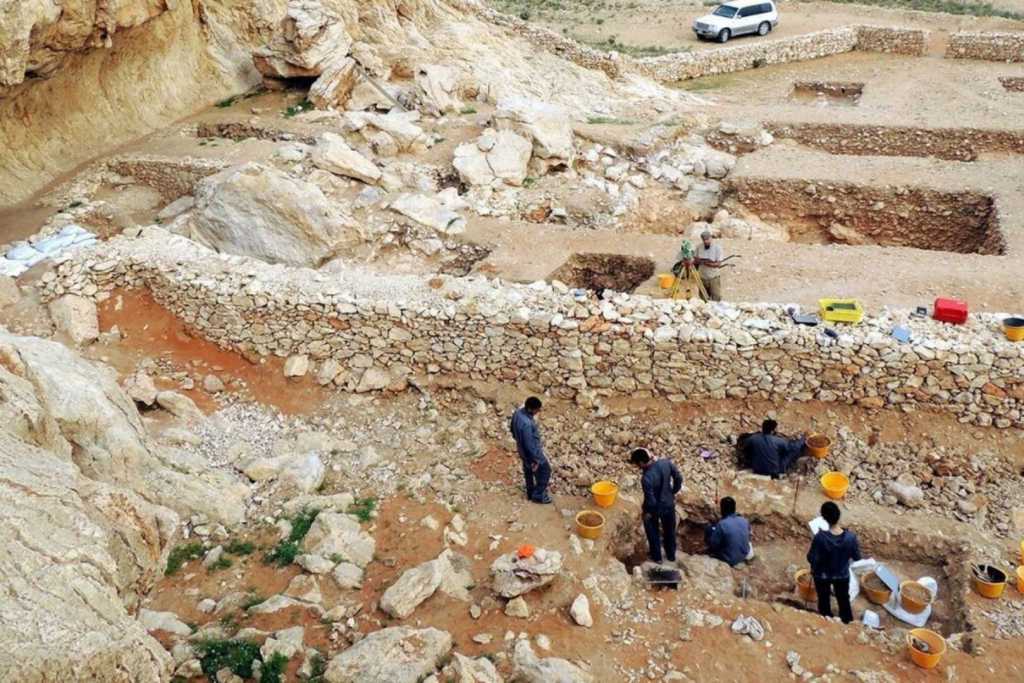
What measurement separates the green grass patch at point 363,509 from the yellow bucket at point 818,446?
5.16 meters

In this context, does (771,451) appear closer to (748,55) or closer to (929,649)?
(929,649)

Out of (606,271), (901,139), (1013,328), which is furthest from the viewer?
(901,139)

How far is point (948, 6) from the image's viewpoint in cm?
3048

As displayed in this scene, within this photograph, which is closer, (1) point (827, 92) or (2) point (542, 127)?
(2) point (542, 127)

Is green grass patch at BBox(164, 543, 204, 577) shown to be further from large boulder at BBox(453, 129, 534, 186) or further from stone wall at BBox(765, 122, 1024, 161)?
stone wall at BBox(765, 122, 1024, 161)

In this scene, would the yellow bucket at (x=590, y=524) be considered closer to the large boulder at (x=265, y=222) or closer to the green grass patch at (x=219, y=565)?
the green grass patch at (x=219, y=565)

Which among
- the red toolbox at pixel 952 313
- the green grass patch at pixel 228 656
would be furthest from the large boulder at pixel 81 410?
the red toolbox at pixel 952 313

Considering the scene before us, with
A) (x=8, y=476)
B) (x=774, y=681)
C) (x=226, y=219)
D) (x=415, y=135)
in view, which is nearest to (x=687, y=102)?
(x=415, y=135)

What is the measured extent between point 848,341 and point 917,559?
259cm

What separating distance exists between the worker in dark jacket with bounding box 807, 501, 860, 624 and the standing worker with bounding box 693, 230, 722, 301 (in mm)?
5144

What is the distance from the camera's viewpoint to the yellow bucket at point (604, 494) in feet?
28.3

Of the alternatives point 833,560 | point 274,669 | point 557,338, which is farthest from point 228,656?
point 557,338

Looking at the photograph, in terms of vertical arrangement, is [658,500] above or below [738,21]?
below

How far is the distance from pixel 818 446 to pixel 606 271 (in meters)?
4.95
